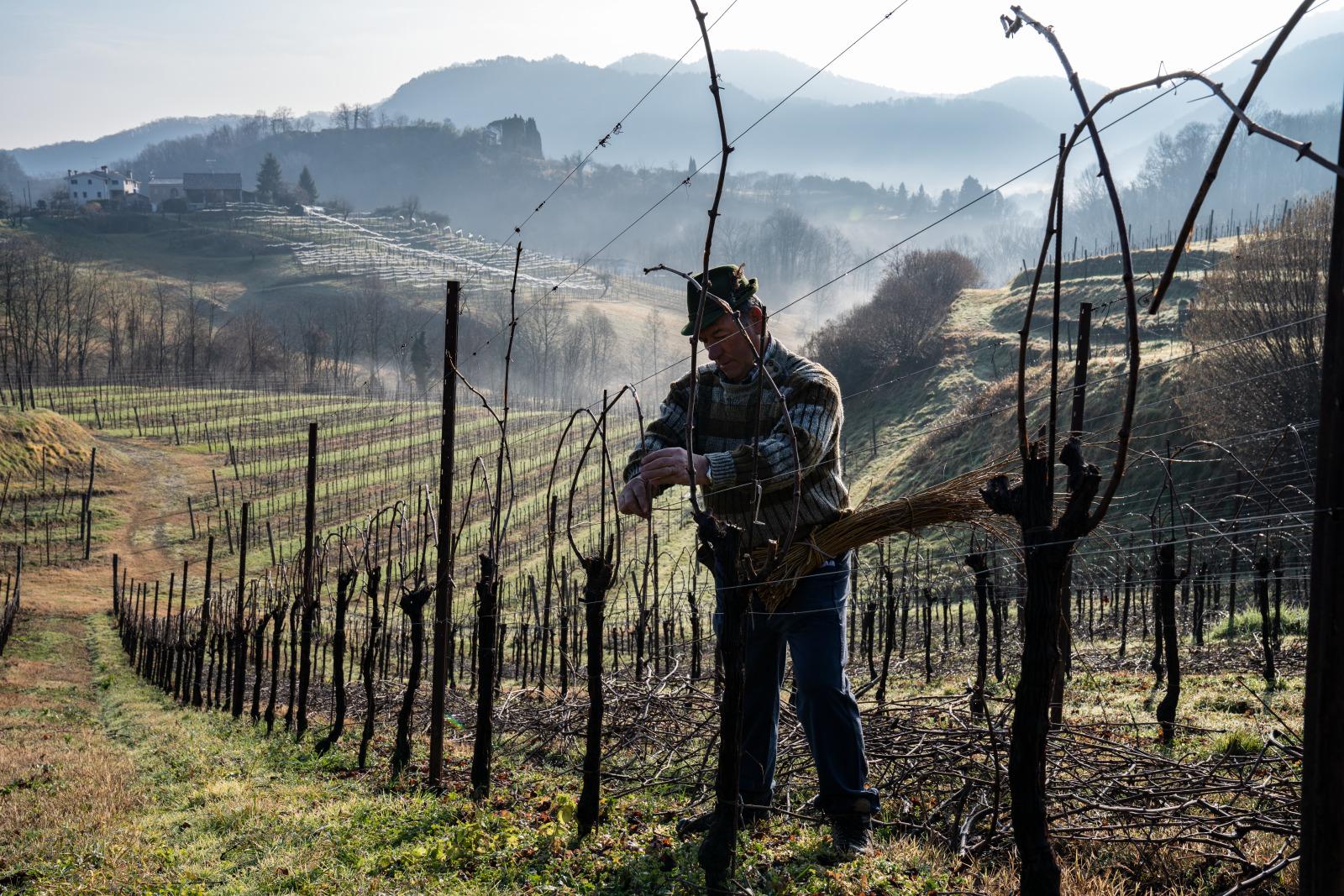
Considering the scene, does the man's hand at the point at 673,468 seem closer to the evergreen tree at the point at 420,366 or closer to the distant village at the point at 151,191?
the evergreen tree at the point at 420,366

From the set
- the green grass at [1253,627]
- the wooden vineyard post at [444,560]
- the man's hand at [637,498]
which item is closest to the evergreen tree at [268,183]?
the green grass at [1253,627]

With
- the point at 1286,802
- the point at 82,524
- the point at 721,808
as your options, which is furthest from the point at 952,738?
the point at 82,524

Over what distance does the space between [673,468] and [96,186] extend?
172176 mm

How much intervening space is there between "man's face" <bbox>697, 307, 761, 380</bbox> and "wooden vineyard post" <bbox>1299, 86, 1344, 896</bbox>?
2.33m

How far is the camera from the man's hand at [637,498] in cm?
383

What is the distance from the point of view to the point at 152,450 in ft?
172

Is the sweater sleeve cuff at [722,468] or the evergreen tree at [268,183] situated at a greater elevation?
the evergreen tree at [268,183]

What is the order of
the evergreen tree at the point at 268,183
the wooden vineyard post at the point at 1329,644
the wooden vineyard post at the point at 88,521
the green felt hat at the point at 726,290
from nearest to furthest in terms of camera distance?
the wooden vineyard post at the point at 1329,644
the green felt hat at the point at 726,290
the wooden vineyard post at the point at 88,521
the evergreen tree at the point at 268,183

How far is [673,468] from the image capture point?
378 cm

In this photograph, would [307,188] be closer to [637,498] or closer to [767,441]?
[637,498]

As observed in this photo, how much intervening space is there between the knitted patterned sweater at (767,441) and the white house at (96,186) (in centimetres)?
16439

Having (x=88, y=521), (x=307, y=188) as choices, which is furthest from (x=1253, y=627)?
(x=307, y=188)

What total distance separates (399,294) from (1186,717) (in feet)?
365

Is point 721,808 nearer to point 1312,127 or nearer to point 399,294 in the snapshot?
point 399,294
